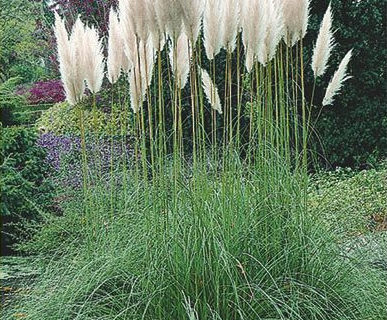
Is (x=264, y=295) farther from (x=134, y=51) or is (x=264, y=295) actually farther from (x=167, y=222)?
(x=134, y=51)

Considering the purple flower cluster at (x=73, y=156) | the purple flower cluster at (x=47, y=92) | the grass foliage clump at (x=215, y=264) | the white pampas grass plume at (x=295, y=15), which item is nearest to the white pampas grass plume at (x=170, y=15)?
the grass foliage clump at (x=215, y=264)

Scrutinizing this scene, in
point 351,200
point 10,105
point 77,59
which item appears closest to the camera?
point 77,59

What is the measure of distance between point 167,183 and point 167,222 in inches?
14.0

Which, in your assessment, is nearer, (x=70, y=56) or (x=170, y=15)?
(x=170, y=15)

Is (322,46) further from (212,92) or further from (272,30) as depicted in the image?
(212,92)

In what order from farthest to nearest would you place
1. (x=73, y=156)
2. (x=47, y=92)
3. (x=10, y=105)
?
(x=47, y=92) → (x=10, y=105) → (x=73, y=156)

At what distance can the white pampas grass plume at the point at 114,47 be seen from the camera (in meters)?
4.17

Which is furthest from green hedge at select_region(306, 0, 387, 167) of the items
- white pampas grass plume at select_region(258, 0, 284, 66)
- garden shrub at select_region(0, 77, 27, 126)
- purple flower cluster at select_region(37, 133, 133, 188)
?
white pampas grass plume at select_region(258, 0, 284, 66)

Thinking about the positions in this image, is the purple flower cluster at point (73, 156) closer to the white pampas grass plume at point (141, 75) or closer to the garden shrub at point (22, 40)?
the white pampas grass plume at point (141, 75)

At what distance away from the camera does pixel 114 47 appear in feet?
13.8

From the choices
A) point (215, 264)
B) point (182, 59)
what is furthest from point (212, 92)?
point (215, 264)

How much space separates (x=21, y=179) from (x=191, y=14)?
4.43 metres

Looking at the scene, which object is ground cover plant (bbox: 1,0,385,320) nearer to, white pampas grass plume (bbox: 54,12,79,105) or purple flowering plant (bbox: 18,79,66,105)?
white pampas grass plume (bbox: 54,12,79,105)

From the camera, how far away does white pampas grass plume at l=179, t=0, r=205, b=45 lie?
11.1ft
